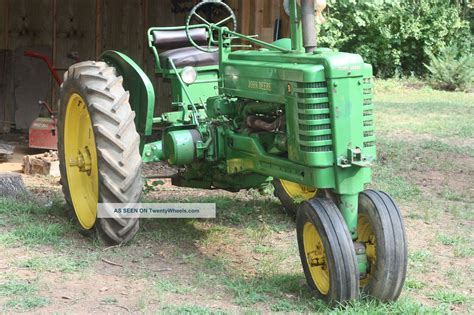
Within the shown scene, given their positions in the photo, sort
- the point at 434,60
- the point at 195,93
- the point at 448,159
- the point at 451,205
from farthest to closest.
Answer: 1. the point at 434,60
2. the point at 448,159
3. the point at 451,205
4. the point at 195,93

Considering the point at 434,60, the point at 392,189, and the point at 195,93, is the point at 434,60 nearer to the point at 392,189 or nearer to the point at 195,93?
the point at 392,189

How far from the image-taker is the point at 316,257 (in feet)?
15.3

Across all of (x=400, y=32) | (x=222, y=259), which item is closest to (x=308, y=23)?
(x=222, y=259)

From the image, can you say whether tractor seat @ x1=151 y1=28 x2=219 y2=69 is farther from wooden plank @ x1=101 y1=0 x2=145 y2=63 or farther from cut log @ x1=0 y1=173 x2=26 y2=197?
wooden plank @ x1=101 y1=0 x2=145 y2=63

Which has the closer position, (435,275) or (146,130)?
(435,275)

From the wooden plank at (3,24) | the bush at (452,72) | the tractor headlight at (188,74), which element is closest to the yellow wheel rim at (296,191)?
the tractor headlight at (188,74)

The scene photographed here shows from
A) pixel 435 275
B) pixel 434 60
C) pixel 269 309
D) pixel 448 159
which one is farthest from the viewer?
pixel 434 60

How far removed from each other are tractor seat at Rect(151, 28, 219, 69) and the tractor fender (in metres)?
0.31

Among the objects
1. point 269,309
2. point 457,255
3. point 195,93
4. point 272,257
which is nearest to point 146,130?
point 195,93

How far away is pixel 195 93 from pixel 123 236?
1.54 meters

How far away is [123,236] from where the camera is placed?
18.5 ft

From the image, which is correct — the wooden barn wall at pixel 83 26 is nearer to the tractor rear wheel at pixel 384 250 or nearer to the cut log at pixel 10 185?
the cut log at pixel 10 185

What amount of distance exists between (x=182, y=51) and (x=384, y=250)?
2947 mm

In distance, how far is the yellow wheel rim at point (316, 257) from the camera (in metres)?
4.63
